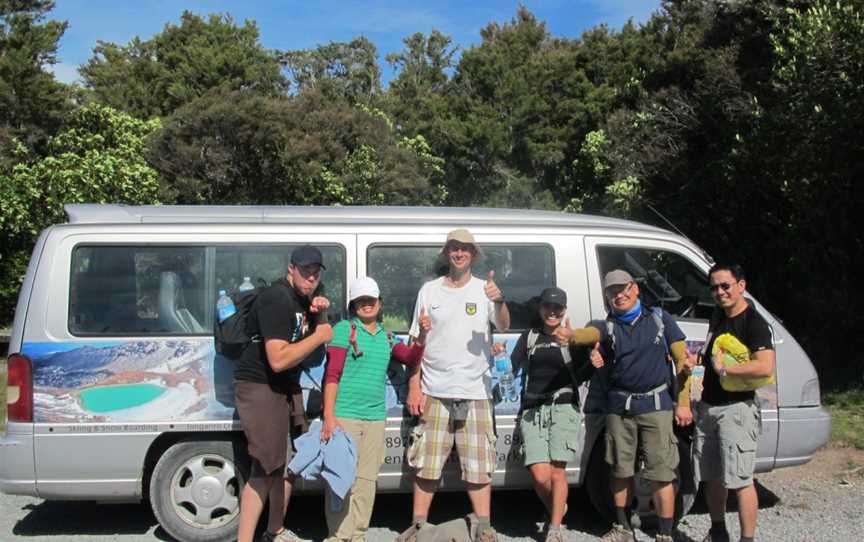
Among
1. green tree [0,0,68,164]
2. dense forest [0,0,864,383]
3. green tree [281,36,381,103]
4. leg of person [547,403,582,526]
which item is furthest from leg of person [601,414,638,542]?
green tree [281,36,381,103]

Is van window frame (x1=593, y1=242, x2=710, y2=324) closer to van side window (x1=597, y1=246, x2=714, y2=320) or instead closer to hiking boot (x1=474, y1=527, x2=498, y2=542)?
van side window (x1=597, y1=246, x2=714, y2=320)

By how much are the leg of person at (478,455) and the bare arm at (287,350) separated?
1027mm

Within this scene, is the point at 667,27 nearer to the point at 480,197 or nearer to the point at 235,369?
the point at 480,197

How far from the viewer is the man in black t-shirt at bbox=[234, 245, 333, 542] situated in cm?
449

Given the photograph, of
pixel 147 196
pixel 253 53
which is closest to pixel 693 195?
pixel 147 196

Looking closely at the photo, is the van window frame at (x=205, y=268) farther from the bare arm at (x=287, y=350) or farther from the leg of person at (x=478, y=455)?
the leg of person at (x=478, y=455)

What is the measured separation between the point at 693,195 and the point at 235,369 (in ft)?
37.9

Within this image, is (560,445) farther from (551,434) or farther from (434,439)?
(434,439)

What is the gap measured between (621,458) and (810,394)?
1.55 metres

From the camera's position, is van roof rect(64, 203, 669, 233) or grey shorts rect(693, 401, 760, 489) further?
van roof rect(64, 203, 669, 233)

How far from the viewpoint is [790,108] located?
1002 cm

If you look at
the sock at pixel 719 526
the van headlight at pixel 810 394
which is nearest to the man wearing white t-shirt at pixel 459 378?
the sock at pixel 719 526

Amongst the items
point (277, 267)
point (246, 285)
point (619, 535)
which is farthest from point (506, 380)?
point (246, 285)

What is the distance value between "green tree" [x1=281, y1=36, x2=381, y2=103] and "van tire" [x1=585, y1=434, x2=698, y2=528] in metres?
45.0
